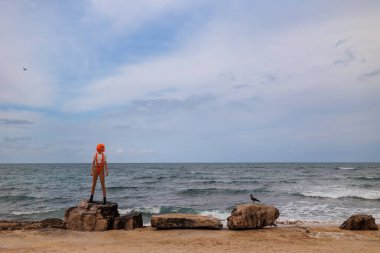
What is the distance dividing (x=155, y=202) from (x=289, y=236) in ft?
47.5

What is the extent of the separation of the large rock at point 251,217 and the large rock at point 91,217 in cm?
403

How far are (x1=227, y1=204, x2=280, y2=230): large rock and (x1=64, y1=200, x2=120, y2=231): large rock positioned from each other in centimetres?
403

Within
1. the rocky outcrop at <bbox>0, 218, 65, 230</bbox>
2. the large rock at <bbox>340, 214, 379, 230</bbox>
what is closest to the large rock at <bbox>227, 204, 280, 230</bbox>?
the large rock at <bbox>340, 214, 379, 230</bbox>

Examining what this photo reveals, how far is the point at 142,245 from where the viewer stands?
29.9 ft

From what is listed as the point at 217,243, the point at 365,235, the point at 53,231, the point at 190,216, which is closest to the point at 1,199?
the point at 53,231

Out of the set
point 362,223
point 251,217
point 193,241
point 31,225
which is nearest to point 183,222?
point 193,241

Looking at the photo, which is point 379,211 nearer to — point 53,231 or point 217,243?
point 217,243

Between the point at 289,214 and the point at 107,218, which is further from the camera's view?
the point at 289,214

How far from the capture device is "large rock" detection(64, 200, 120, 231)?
11.4 meters

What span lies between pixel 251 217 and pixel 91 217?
207 inches

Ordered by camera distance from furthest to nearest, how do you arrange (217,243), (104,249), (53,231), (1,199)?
(1,199)
(53,231)
(217,243)
(104,249)

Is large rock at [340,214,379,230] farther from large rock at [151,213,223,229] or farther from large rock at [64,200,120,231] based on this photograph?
large rock at [64,200,120,231]

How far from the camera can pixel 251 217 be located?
1165 centimetres

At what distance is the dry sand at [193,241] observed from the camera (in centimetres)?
866
